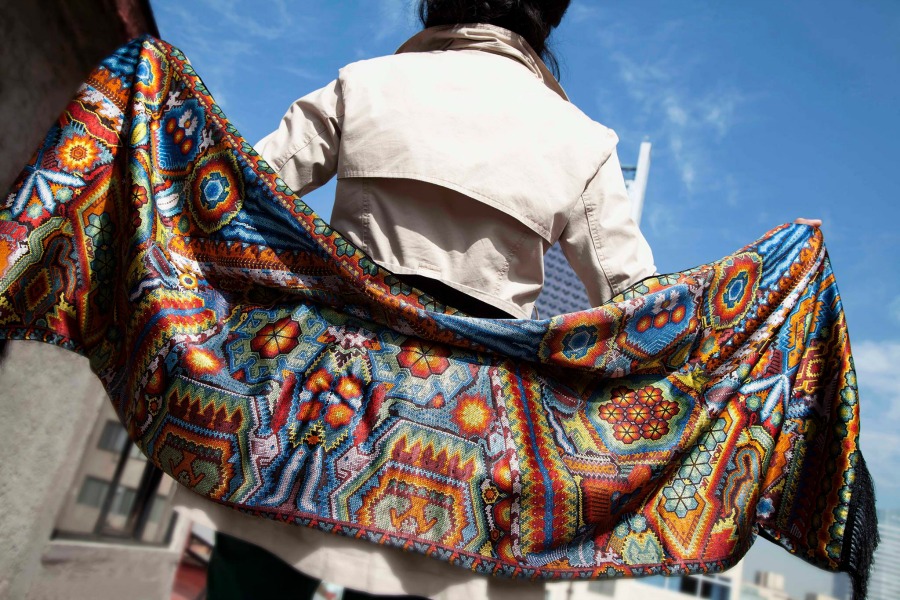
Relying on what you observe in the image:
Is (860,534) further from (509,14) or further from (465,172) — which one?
(509,14)

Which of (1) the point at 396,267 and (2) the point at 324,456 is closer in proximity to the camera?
(2) the point at 324,456

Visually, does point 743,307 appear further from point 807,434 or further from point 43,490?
point 43,490

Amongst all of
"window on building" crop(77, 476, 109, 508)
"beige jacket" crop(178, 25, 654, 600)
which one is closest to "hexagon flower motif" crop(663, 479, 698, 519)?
"beige jacket" crop(178, 25, 654, 600)

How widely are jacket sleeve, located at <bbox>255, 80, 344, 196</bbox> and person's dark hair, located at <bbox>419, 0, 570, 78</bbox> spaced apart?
41 centimetres

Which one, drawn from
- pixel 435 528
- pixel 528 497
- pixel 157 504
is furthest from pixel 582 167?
pixel 157 504

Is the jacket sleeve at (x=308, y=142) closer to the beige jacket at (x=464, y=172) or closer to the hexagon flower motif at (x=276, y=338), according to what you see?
the beige jacket at (x=464, y=172)

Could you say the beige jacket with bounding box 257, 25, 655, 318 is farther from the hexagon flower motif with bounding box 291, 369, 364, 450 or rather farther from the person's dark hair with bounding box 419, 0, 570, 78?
the hexagon flower motif with bounding box 291, 369, 364, 450

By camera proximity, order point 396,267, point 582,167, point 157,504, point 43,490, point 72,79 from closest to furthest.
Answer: point 396,267 < point 582,167 < point 72,79 < point 43,490 < point 157,504

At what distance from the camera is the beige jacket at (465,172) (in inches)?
54.3

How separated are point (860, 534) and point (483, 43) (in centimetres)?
136

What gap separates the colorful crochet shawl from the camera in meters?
1.15

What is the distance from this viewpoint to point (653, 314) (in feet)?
4.65

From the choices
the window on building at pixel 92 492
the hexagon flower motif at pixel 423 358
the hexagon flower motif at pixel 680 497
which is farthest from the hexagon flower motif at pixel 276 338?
the window on building at pixel 92 492

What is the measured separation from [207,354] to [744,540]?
1108 mm
